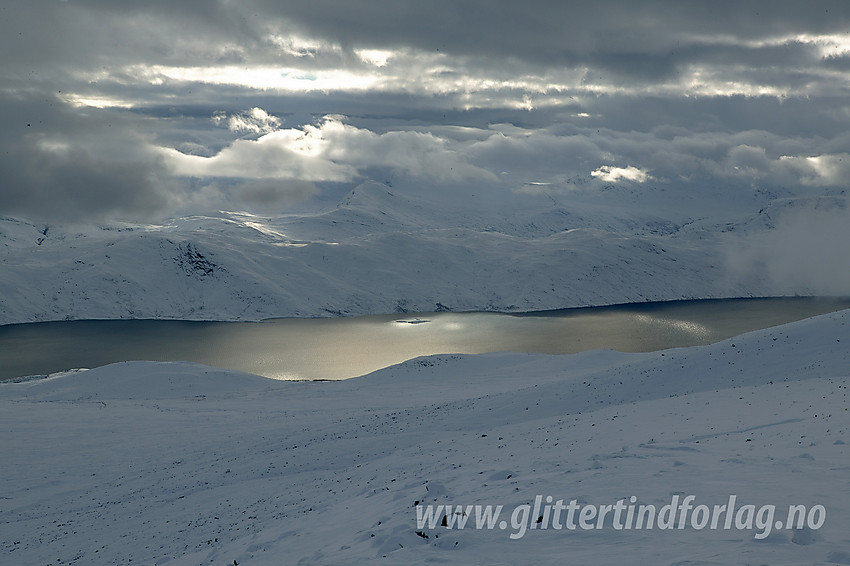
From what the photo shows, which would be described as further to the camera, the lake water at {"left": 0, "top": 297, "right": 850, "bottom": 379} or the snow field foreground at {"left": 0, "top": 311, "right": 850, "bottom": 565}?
the lake water at {"left": 0, "top": 297, "right": 850, "bottom": 379}

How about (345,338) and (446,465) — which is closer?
(446,465)

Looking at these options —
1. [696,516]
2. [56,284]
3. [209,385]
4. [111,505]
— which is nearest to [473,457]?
[696,516]

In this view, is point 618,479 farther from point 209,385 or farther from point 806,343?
point 209,385

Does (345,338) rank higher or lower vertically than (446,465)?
lower

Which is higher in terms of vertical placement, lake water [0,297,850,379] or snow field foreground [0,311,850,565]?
snow field foreground [0,311,850,565]

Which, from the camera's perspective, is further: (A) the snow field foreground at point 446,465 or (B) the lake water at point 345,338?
(B) the lake water at point 345,338
